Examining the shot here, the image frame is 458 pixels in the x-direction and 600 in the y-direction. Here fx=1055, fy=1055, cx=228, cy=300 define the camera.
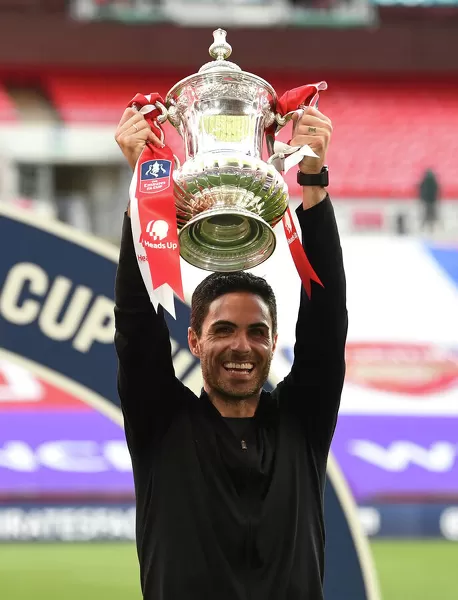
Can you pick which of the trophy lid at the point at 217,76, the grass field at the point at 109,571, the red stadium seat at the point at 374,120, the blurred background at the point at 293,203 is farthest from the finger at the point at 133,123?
the red stadium seat at the point at 374,120

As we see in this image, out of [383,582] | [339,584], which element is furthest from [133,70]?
[339,584]

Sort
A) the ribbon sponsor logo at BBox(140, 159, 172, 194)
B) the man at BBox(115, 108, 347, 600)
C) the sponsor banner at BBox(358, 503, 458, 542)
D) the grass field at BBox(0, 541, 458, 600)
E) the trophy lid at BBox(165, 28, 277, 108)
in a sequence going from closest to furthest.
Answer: the man at BBox(115, 108, 347, 600) < the ribbon sponsor logo at BBox(140, 159, 172, 194) < the trophy lid at BBox(165, 28, 277, 108) < the grass field at BBox(0, 541, 458, 600) < the sponsor banner at BBox(358, 503, 458, 542)

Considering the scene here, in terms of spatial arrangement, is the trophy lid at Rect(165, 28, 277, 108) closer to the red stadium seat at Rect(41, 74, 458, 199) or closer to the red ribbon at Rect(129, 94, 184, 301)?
the red ribbon at Rect(129, 94, 184, 301)

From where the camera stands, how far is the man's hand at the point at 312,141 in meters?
1.76

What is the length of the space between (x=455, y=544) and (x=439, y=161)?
5.48m

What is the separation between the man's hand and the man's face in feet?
0.66

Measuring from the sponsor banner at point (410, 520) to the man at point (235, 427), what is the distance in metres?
4.20

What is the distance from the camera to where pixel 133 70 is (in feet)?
36.5

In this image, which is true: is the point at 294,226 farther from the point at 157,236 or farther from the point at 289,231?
the point at 157,236

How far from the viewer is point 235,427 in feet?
5.79

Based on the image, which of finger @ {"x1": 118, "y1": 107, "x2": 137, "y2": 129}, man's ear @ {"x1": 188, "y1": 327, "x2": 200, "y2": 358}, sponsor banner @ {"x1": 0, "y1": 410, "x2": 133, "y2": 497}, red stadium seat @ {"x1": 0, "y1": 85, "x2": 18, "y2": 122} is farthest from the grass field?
red stadium seat @ {"x1": 0, "y1": 85, "x2": 18, "y2": 122}

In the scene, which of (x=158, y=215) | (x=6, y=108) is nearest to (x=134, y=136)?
(x=158, y=215)

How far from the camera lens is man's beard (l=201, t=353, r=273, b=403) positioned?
1750 mm

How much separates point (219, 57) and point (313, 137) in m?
0.34
